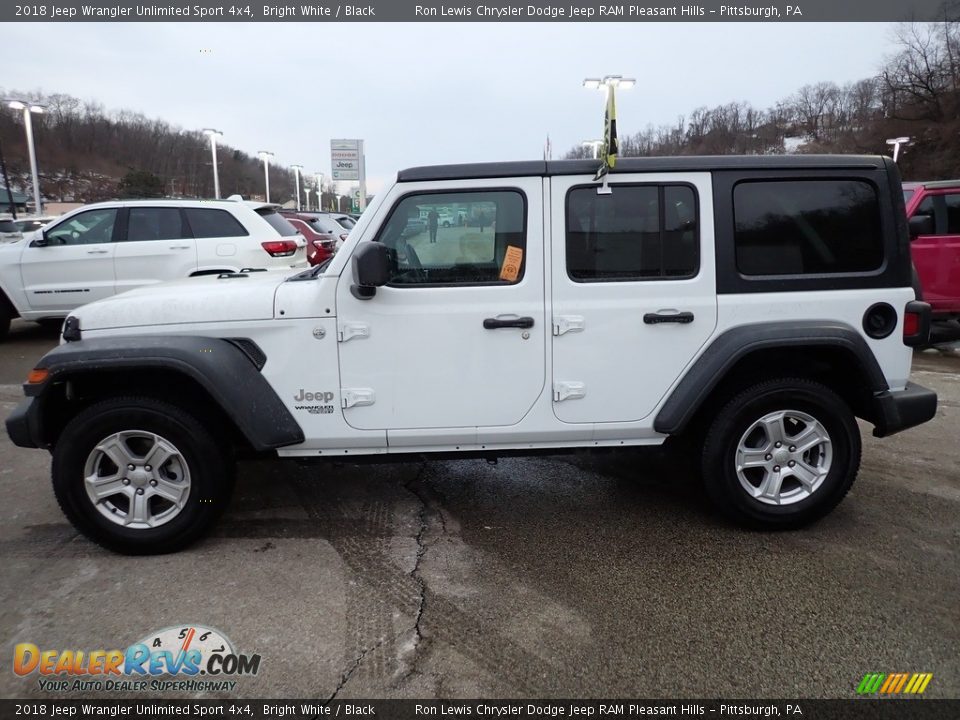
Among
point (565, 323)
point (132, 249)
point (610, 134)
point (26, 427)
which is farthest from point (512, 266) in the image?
point (132, 249)

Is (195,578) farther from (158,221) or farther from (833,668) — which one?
(158,221)

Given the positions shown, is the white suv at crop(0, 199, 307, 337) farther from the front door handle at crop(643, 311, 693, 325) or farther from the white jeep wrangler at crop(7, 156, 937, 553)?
the front door handle at crop(643, 311, 693, 325)

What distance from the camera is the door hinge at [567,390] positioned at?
3.39 meters

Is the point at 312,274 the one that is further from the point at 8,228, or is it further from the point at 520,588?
the point at 8,228

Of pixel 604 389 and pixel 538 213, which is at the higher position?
pixel 538 213

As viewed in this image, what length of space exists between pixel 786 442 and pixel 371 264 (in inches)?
93.7

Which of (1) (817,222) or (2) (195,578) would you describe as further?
(1) (817,222)

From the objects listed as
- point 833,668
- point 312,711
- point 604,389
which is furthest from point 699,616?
point 312,711

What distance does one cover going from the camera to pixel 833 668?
2.50 m

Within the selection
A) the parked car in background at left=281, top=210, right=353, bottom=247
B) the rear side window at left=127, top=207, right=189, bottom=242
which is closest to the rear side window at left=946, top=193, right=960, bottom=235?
the rear side window at left=127, top=207, right=189, bottom=242

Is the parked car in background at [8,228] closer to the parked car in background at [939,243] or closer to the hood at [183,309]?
the hood at [183,309]

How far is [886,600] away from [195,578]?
3227mm

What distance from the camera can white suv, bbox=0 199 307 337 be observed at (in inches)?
323

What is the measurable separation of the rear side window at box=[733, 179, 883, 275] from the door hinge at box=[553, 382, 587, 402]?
1.07m
